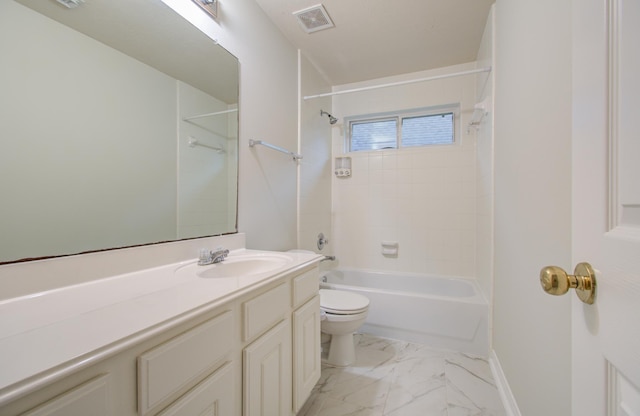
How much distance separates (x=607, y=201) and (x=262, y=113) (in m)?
1.74

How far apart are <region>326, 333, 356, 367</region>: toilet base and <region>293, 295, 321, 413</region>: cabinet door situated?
468mm

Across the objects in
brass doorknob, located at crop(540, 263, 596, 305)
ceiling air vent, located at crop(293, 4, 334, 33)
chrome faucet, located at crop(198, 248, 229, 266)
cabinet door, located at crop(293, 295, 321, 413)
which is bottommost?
cabinet door, located at crop(293, 295, 321, 413)

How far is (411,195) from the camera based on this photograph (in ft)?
8.73

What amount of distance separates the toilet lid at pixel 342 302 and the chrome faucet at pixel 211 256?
2.71 feet

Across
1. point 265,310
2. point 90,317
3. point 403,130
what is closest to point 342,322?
point 265,310

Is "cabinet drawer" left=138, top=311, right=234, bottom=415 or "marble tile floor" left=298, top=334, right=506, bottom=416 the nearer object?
"cabinet drawer" left=138, top=311, right=234, bottom=415

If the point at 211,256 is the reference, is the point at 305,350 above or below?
below

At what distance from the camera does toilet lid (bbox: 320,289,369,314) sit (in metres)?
1.65

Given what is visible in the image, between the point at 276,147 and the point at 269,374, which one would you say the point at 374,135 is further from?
the point at 269,374

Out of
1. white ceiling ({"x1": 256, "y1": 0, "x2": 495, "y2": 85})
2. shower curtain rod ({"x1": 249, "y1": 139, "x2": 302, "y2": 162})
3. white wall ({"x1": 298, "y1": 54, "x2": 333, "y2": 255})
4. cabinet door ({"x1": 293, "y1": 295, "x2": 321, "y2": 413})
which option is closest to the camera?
cabinet door ({"x1": 293, "y1": 295, "x2": 321, "y2": 413})

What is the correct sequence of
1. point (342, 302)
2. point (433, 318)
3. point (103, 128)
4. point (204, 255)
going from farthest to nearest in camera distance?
point (433, 318) → point (342, 302) → point (204, 255) → point (103, 128)

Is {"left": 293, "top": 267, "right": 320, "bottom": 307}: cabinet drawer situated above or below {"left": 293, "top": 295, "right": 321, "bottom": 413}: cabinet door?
above

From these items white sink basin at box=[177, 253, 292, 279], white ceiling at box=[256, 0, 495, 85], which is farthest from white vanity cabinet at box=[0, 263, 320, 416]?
white ceiling at box=[256, 0, 495, 85]

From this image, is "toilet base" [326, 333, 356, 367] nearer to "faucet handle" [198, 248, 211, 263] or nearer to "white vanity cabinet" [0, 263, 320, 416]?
"white vanity cabinet" [0, 263, 320, 416]
